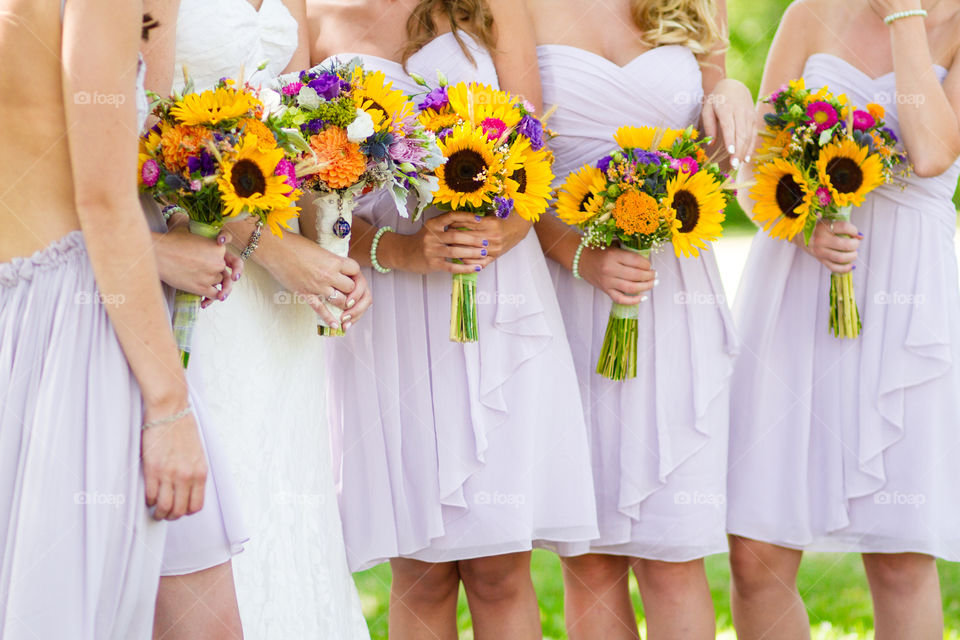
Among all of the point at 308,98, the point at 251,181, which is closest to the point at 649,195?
the point at 308,98

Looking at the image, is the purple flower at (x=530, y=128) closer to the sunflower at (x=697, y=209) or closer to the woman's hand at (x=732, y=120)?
the sunflower at (x=697, y=209)

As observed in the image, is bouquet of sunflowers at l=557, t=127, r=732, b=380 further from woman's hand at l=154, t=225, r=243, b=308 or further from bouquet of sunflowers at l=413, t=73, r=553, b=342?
woman's hand at l=154, t=225, r=243, b=308

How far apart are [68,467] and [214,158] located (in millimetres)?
797

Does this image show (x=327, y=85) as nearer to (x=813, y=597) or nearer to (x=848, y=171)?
(x=848, y=171)

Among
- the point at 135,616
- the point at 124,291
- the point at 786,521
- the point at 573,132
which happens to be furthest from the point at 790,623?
the point at 124,291

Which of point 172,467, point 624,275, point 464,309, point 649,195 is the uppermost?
point 649,195

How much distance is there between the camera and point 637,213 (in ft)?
10.9

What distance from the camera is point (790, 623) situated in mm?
3861

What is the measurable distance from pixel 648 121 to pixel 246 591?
6.88ft

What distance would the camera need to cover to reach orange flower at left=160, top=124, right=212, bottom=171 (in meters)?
2.44

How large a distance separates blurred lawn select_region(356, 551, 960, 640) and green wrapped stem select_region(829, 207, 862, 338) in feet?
6.86

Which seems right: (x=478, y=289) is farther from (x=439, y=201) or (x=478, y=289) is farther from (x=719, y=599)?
(x=719, y=599)

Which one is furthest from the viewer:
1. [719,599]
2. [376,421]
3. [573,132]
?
[719,599]

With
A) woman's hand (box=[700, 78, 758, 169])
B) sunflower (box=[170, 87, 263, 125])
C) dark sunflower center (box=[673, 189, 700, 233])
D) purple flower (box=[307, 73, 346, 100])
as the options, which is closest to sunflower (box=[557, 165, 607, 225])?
dark sunflower center (box=[673, 189, 700, 233])
